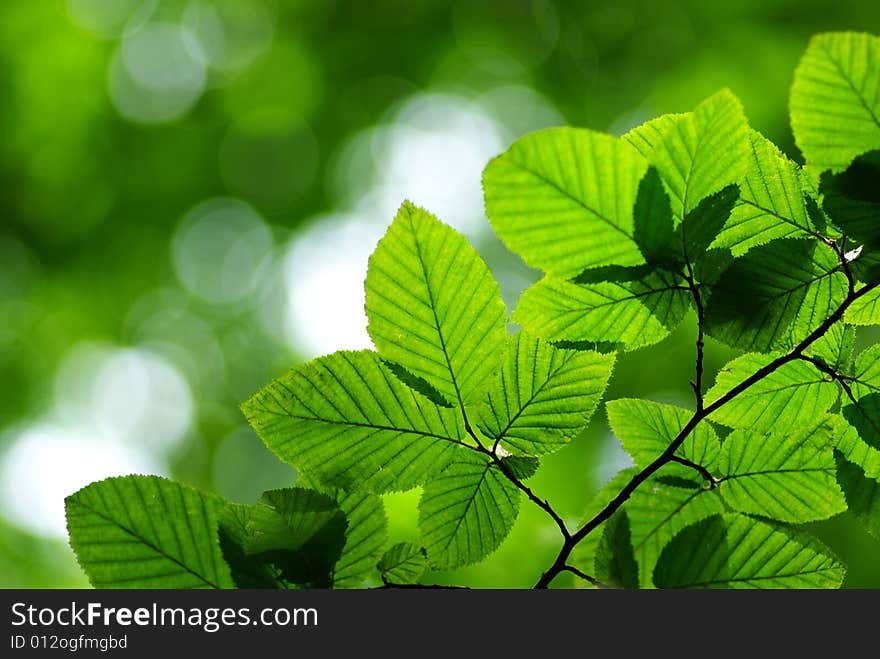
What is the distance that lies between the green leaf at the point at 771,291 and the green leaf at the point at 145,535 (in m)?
0.36

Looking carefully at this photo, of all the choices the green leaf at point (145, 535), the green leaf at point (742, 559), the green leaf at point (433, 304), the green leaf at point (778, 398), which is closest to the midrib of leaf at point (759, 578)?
the green leaf at point (742, 559)

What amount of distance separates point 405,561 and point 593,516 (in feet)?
0.50

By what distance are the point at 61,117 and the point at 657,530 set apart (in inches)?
244

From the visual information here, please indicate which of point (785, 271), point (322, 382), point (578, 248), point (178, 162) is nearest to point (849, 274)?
point (785, 271)

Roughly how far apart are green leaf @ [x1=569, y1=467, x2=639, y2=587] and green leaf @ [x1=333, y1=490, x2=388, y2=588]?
16 centimetres

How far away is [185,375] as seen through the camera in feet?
20.6

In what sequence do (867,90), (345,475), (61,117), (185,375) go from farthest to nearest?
(185,375)
(61,117)
(345,475)
(867,90)

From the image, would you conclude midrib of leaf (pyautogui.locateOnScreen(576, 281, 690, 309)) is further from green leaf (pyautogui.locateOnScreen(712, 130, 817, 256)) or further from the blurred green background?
the blurred green background

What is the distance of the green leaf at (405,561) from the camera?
0.56 m

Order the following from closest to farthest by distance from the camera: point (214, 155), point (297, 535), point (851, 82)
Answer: point (851, 82) → point (297, 535) → point (214, 155)

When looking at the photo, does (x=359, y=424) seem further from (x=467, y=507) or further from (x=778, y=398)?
(x=778, y=398)

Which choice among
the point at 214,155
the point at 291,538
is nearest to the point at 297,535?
the point at 291,538

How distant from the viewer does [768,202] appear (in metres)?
0.48

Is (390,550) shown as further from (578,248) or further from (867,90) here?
(867,90)
